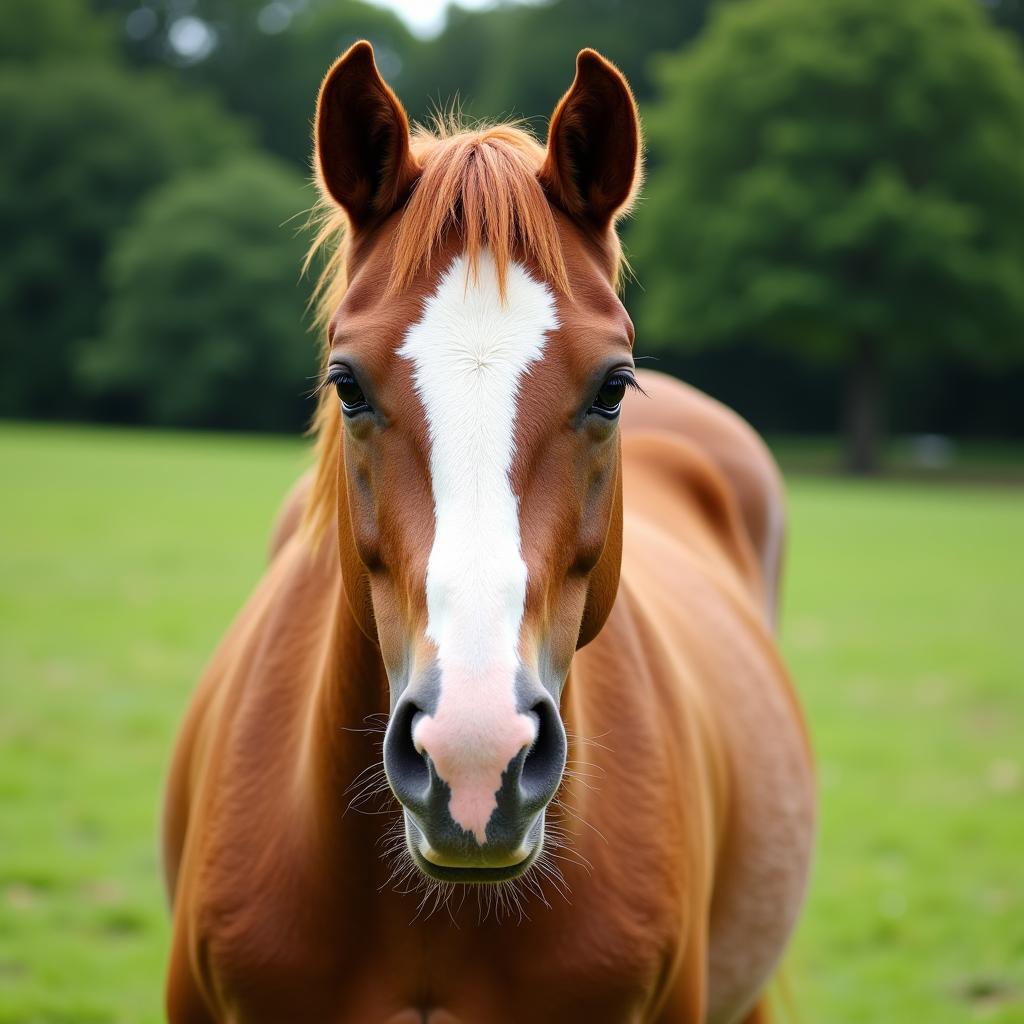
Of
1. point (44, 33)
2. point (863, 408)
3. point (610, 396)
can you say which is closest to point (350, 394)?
point (610, 396)

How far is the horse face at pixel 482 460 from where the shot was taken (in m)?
1.63

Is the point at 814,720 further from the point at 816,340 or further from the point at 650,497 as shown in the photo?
the point at 816,340

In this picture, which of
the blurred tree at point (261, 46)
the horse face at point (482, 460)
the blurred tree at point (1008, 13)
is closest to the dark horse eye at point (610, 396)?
the horse face at point (482, 460)

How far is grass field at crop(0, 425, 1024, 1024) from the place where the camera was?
4.43 m

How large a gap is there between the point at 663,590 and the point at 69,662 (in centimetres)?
612

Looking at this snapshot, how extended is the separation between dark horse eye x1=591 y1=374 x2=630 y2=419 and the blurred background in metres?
0.84

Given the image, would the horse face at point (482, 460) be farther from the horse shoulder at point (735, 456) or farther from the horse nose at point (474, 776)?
the horse shoulder at point (735, 456)

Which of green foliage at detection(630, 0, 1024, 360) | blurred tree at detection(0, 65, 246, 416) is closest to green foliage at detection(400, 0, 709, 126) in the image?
green foliage at detection(630, 0, 1024, 360)

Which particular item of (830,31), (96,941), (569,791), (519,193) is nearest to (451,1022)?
(569,791)

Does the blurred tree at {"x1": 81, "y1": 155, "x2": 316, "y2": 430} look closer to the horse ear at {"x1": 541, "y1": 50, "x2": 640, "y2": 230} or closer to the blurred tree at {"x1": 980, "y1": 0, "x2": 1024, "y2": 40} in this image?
the blurred tree at {"x1": 980, "y1": 0, "x2": 1024, "y2": 40}

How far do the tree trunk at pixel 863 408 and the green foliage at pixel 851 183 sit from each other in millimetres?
516

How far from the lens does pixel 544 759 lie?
5.51 feet

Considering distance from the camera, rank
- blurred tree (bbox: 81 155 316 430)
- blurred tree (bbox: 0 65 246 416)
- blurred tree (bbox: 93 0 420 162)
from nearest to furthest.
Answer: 1. blurred tree (bbox: 81 155 316 430)
2. blurred tree (bbox: 0 65 246 416)
3. blurred tree (bbox: 93 0 420 162)

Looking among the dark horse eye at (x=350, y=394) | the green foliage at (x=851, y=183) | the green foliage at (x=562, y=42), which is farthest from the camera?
the green foliage at (x=562, y=42)
